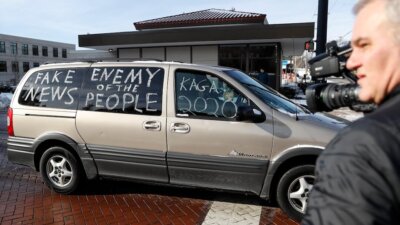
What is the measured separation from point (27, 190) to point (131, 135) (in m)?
1.85

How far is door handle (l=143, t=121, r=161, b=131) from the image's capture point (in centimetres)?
455

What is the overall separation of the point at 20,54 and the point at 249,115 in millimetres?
86115

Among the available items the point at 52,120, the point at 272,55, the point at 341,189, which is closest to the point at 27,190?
the point at 52,120

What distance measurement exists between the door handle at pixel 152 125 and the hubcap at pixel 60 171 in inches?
49.9

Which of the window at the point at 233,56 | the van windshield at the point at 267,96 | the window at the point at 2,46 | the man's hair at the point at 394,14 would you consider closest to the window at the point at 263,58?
the window at the point at 233,56

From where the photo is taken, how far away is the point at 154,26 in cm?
2214

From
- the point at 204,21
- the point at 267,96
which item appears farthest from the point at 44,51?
the point at 267,96

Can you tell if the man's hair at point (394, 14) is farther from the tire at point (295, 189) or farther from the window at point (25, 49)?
the window at point (25, 49)

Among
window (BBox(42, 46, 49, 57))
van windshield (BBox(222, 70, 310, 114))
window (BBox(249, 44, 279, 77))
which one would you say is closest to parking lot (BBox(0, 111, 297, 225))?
van windshield (BBox(222, 70, 310, 114))

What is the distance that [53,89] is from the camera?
520 centimetres

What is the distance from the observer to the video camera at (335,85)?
1834 millimetres

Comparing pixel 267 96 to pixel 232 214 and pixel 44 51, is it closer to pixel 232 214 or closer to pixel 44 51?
pixel 232 214

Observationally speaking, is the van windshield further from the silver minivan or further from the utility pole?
the utility pole

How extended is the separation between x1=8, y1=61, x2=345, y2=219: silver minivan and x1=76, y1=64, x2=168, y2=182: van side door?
0.5 inches
